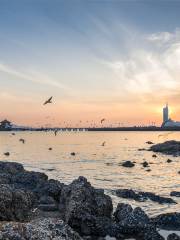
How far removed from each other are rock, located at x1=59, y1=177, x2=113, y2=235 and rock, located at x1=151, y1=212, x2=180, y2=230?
10.1ft

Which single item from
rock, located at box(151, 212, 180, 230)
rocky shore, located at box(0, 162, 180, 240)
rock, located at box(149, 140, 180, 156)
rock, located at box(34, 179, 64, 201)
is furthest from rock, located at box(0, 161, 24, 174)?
rock, located at box(149, 140, 180, 156)

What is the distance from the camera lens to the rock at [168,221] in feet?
77.8

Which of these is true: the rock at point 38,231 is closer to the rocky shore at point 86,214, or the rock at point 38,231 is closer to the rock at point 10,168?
the rocky shore at point 86,214

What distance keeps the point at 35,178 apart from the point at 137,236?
18418 mm

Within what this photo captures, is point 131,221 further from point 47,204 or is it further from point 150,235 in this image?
point 47,204

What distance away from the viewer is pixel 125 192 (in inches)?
1419

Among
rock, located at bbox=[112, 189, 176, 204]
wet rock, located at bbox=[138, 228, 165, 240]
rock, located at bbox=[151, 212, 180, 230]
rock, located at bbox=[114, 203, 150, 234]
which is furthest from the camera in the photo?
rock, located at bbox=[112, 189, 176, 204]

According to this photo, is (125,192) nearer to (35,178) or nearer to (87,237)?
(35,178)

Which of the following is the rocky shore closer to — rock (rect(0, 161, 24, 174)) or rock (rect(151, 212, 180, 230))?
rock (rect(151, 212, 180, 230))

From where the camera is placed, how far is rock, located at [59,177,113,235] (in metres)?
21.9

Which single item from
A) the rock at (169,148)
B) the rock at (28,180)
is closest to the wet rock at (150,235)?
the rock at (28,180)

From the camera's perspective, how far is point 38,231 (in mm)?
11938

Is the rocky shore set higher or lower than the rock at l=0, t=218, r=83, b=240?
lower

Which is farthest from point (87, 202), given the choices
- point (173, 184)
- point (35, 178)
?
point (173, 184)
